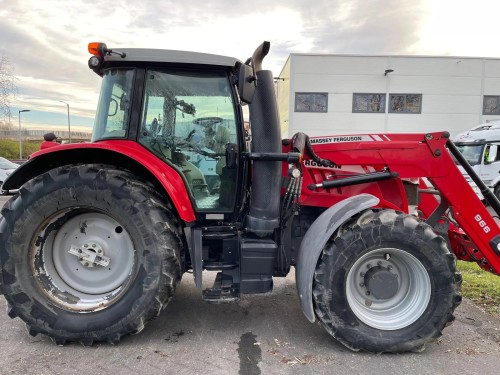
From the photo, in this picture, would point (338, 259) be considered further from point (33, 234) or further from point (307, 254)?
point (33, 234)

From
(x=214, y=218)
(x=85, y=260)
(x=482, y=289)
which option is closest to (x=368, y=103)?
(x=482, y=289)

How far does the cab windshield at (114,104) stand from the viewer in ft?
10.2

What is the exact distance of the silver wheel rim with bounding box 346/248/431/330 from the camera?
294cm

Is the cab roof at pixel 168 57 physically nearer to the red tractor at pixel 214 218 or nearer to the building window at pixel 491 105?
the red tractor at pixel 214 218

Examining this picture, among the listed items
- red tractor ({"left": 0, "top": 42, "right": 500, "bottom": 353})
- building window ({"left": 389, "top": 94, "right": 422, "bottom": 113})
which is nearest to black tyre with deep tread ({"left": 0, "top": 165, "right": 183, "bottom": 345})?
red tractor ({"left": 0, "top": 42, "right": 500, "bottom": 353})

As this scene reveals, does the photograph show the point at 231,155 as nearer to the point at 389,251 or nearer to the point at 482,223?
the point at 389,251

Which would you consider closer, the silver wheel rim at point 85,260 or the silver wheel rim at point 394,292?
the silver wheel rim at point 394,292

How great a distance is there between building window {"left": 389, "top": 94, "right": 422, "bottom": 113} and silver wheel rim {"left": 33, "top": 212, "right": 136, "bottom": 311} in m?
22.9

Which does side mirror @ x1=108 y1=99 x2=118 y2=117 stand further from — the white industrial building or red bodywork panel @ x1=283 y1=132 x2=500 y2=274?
the white industrial building

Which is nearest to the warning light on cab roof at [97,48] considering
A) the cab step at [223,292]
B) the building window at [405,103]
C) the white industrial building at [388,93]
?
the cab step at [223,292]

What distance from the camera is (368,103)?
23234mm

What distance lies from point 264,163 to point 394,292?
148cm

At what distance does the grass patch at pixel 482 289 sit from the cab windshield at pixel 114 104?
3858mm

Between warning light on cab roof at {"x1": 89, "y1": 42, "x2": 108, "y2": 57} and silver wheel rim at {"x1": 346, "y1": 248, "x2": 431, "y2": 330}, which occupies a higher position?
warning light on cab roof at {"x1": 89, "y1": 42, "x2": 108, "y2": 57}
